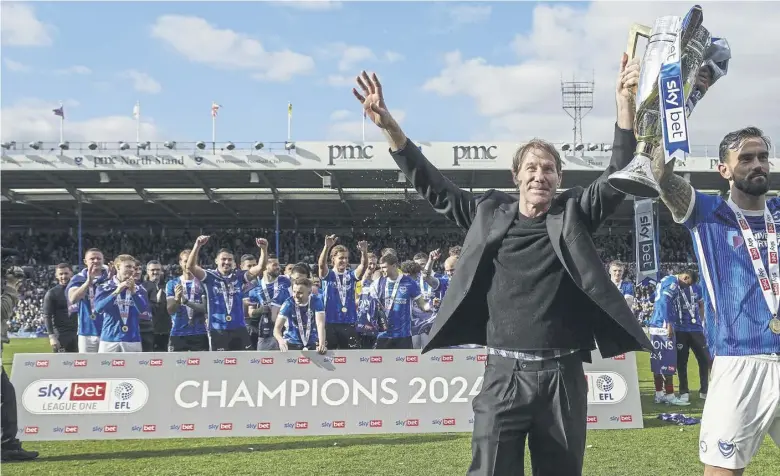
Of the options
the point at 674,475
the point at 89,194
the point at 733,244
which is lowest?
the point at 674,475

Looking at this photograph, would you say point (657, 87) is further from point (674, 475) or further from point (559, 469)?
point (674, 475)

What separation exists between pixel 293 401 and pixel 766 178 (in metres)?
5.68

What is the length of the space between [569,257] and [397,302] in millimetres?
7260

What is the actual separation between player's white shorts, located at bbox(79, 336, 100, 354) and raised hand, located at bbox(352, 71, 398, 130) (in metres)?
7.25

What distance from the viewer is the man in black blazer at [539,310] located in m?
2.92

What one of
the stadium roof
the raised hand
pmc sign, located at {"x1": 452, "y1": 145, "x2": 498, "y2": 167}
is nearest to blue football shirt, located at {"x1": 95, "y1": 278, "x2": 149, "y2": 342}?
the raised hand

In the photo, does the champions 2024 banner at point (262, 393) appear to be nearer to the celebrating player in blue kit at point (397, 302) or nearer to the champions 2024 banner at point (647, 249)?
the celebrating player in blue kit at point (397, 302)

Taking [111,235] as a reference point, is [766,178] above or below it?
below

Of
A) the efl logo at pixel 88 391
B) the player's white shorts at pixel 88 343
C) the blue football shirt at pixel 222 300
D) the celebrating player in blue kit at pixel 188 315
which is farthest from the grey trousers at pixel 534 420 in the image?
the player's white shorts at pixel 88 343

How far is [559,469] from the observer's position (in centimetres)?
294

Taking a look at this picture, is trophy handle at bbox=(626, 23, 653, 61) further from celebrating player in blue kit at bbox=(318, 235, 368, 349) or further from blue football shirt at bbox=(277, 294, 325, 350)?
celebrating player in blue kit at bbox=(318, 235, 368, 349)

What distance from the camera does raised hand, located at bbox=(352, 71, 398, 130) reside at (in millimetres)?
3412

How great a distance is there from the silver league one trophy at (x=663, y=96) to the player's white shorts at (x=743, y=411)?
3.40 feet

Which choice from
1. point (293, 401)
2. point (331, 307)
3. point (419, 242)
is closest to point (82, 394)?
point (293, 401)
